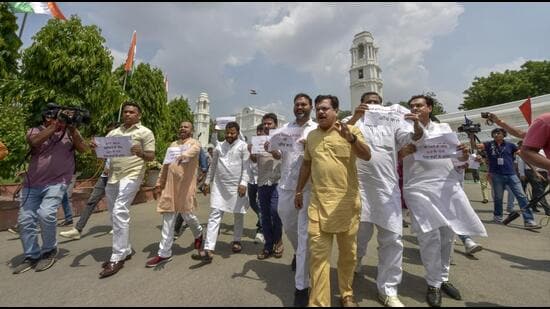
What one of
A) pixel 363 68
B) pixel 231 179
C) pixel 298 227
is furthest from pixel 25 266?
pixel 363 68

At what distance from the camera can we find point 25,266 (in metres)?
3.41

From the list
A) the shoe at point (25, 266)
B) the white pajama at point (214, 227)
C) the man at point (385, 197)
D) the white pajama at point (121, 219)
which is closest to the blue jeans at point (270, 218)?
the white pajama at point (214, 227)

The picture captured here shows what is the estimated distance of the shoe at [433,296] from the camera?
2.44 m

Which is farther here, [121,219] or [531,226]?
[531,226]

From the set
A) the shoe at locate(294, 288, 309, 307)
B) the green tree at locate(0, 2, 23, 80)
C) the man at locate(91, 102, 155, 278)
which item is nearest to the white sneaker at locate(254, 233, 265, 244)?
the man at locate(91, 102, 155, 278)

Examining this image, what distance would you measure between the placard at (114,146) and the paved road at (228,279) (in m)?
1.33

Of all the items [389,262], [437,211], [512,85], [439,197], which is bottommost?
[389,262]

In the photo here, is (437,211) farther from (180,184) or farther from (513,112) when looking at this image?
(513,112)

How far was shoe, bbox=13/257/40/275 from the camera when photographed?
3336 mm

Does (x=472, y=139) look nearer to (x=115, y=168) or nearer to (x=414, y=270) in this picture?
(x=414, y=270)

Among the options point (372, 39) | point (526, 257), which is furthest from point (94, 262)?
point (372, 39)

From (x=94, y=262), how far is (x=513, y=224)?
7.36 meters

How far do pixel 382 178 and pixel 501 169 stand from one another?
4878mm

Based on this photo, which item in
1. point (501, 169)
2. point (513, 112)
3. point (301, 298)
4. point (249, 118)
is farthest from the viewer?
point (249, 118)
